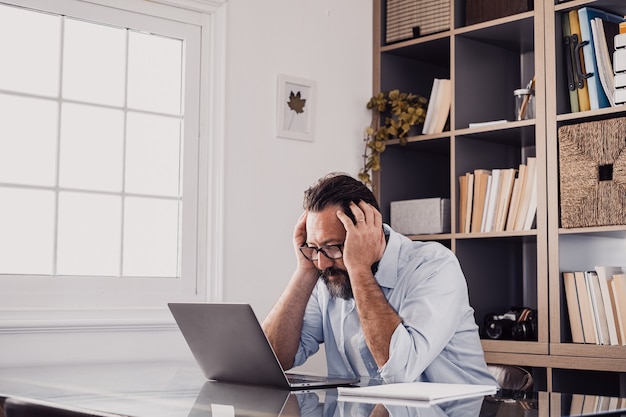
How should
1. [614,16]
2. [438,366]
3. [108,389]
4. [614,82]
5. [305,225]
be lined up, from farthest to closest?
[614,16]
[614,82]
[305,225]
[438,366]
[108,389]

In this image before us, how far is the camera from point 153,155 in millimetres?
3303

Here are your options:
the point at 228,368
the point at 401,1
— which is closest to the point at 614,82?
the point at 401,1

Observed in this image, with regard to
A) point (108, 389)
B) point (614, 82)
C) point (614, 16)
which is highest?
point (614, 16)

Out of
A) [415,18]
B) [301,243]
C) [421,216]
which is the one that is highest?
[415,18]

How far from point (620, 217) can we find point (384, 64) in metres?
1.34

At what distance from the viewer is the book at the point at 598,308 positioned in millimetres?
3150

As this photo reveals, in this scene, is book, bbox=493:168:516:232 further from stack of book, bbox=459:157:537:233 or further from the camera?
the camera

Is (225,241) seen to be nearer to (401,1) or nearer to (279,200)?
(279,200)

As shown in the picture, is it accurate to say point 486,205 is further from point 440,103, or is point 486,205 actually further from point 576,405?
point 576,405

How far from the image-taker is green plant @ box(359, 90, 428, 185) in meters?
3.79

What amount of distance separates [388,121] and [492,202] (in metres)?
0.62

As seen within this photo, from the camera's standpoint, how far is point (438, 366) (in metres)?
2.40

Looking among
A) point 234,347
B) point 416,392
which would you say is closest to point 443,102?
point 234,347

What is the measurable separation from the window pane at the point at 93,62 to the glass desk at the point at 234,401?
116 centimetres
